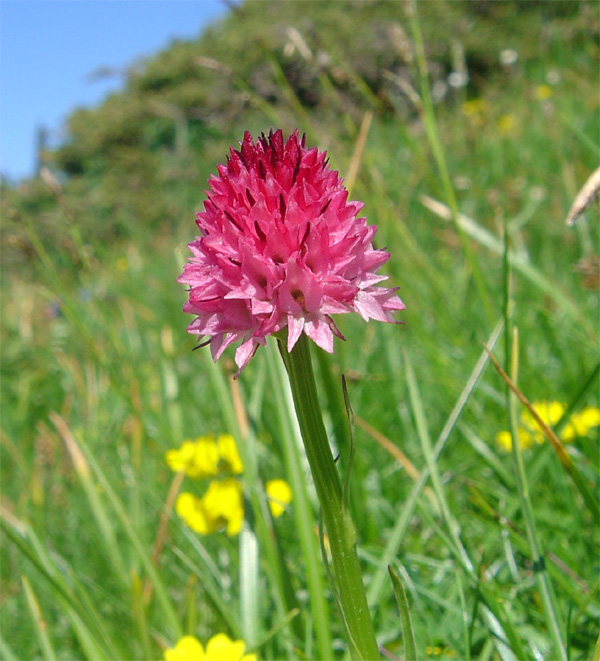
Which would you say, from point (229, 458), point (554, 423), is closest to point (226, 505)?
point (229, 458)

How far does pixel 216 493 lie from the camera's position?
4.19ft

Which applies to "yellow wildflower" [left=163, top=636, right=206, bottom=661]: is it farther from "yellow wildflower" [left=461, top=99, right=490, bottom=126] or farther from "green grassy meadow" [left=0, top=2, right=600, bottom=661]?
"yellow wildflower" [left=461, top=99, right=490, bottom=126]

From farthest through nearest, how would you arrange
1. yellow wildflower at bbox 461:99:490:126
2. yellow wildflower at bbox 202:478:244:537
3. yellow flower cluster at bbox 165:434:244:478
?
yellow wildflower at bbox 461:99:490:126
yellow flower cluster at bbox 165:434:244:478
yellow wildflower at bbox 202:478:244:537

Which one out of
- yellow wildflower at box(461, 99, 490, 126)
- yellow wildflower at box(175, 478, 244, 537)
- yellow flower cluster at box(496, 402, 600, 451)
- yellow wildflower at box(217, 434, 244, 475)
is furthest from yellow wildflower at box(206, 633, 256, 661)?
yellow wildflower at box(461, 99, 490, 126)

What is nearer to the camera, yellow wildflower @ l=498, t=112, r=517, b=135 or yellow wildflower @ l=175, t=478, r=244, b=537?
yellow wildflower @ l=175, t=478, r=244, b=537

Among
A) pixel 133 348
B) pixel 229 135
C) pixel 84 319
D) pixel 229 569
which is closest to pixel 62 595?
pixel 229 569

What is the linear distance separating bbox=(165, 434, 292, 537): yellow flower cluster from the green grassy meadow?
40 millimetres

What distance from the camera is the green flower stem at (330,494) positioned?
0.61 meters

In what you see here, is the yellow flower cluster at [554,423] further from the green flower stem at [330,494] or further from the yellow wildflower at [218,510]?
the green flower stem at [330,494]

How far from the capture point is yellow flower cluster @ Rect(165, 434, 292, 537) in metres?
1.25

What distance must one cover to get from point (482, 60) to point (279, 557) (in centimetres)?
926

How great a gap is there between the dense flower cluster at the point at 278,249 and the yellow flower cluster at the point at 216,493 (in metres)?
0.62

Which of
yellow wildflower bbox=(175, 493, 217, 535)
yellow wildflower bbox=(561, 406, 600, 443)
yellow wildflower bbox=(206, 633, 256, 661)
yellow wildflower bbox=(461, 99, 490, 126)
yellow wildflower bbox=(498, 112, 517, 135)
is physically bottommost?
yellow wildflower bbox=(206, 633, 256, 661)

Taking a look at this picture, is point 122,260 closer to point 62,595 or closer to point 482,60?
point 62,595
